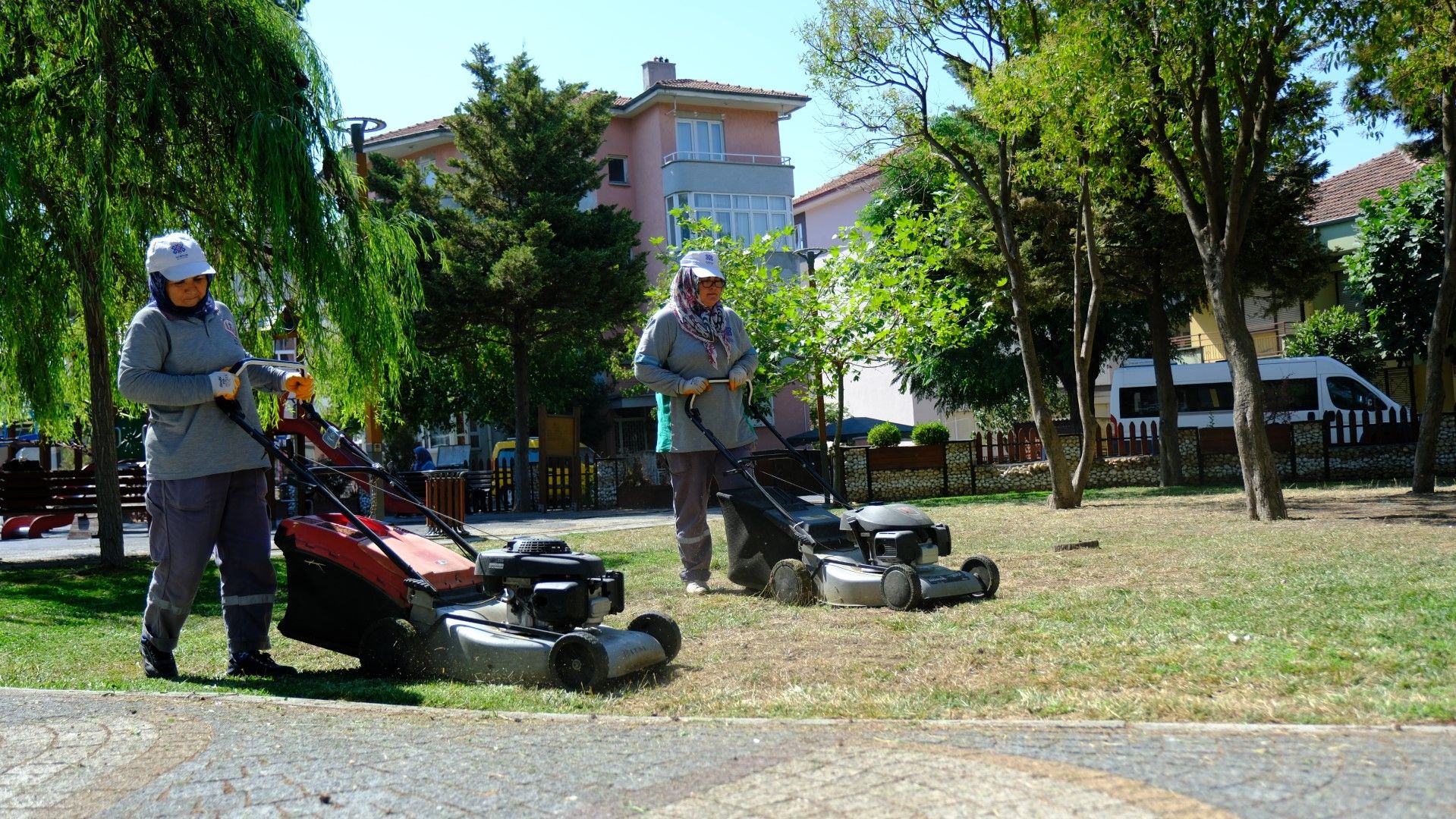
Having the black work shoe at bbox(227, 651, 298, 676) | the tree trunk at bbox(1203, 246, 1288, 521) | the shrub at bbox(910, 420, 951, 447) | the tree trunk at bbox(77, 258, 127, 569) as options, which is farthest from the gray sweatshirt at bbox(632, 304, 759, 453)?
the shrub at bbox(910, 420, 951, 447)

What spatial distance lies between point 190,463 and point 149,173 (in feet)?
21.4

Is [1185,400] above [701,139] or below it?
below

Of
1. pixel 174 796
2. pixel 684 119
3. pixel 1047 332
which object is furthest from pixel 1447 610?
pixel 684 119

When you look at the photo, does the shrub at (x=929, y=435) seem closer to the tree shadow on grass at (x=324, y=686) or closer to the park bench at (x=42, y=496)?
the park bench at (x=42, y=496)

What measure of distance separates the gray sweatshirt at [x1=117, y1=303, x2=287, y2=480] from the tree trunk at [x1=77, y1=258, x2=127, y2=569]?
247 inches

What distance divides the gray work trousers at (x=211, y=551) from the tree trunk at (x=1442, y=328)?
14456 mm

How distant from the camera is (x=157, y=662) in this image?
5.80m

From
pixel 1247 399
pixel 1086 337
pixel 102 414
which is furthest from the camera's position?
pixel 1086 337

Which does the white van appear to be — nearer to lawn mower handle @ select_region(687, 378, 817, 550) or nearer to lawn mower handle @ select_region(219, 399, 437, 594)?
lawn mower handle @ select_region(687, 378, 817, 550)

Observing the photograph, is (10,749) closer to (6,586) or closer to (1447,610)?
Result: (1447,610)

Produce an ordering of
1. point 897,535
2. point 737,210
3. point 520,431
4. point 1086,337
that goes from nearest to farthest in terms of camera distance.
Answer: point 897,535 → point 1086,337 → point 520,431 → point 737,210

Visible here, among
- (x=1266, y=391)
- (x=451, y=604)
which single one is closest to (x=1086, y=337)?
(x=451, y=604)

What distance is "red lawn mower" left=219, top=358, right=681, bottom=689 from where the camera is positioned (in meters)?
5.27

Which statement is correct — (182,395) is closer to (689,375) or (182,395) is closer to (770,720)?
(770,720)
